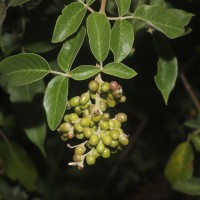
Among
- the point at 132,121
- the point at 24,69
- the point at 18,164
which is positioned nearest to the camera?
the point at 24,69

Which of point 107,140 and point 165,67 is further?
point 165,67

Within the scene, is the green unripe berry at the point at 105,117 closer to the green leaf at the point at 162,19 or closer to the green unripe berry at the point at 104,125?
the green unripe berry at the point at 104,125

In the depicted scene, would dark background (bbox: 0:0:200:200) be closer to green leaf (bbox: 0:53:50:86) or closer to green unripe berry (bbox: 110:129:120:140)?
green leaf (bbox: 0:53:50:86)

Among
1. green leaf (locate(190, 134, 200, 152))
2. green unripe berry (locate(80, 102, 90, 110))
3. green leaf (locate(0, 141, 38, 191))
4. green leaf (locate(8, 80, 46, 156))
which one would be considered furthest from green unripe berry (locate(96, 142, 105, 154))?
green leaf (locate(0, 141, 38, 191))

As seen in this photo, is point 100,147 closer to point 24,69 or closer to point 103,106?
point 103,106

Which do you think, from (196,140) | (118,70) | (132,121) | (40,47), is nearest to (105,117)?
(118,70)

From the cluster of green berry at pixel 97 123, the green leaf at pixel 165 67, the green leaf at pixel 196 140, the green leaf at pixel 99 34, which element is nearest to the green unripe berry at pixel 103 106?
the cluster of green berry at pixel 97 123

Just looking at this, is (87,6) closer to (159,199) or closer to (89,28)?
(89,28)
